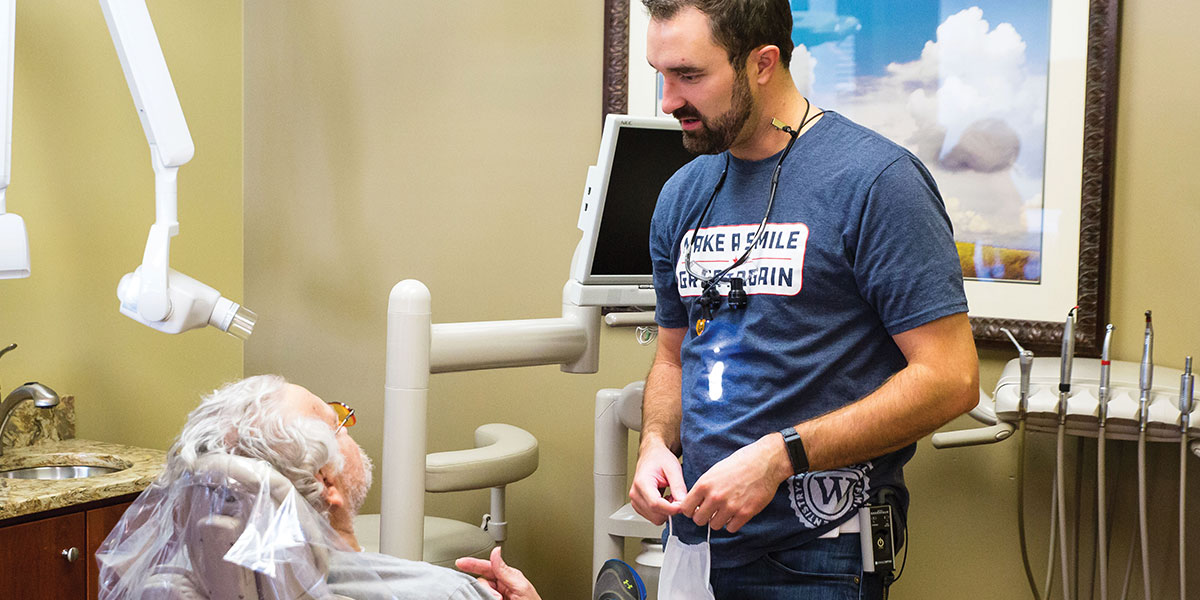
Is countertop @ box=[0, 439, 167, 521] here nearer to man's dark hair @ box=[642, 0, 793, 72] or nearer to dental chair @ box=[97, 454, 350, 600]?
dental chair @ box=[97, 454, 350, 600]

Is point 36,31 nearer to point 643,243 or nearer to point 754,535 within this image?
point 643,243

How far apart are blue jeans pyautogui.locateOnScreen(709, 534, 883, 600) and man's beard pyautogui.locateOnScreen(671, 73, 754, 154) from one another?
57 cm

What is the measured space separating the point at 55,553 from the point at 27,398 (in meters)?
0.45

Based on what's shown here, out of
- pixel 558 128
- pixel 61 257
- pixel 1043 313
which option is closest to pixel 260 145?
pixel 61 257

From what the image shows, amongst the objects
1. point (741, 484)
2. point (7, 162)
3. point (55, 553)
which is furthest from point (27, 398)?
point (741, 484)

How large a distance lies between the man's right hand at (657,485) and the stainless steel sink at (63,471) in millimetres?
1657

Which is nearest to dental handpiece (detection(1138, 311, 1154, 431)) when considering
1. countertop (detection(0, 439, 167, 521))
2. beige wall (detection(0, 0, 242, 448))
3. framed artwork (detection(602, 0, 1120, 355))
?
framed artwork (detection(602, 0, 1120, 355))

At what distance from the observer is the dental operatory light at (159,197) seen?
227cm

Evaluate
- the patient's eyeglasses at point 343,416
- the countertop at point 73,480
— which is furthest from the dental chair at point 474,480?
the patient's eyeglasses at point 343,416

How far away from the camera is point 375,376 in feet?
10.8

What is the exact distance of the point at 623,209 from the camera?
6.88 feet

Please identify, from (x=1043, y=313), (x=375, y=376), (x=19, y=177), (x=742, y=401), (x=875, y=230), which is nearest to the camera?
(x=875, y=230)

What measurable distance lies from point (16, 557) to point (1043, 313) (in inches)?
87.1

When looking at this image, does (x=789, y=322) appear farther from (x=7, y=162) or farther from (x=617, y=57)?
(x=7, y=162)
